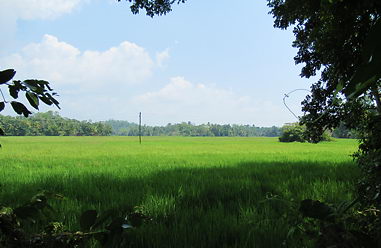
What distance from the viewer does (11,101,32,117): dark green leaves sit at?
83cm

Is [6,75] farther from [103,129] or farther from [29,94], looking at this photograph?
[103,129]

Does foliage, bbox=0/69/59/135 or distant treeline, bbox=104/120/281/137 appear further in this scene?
distant treeline, bbox=104/120/281/137

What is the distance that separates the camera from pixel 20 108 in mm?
831

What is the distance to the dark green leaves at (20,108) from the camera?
83cm

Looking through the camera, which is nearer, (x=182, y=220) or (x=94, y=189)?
(x=182, y=220)

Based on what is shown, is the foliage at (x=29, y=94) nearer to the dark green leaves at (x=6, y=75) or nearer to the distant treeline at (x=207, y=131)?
the dark green leaves at (x=6, y=75)

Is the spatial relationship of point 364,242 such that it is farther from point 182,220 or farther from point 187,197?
point 187,197

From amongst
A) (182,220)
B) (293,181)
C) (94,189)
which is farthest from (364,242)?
(293,181)

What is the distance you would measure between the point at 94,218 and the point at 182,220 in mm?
1739

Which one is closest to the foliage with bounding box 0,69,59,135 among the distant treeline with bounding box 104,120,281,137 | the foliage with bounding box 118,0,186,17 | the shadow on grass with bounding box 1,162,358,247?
the shadow on grass with bounding box 1,162,358,247

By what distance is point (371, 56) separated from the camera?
0.78ft

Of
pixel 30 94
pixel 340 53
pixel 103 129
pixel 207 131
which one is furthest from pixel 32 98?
pixel 207 131

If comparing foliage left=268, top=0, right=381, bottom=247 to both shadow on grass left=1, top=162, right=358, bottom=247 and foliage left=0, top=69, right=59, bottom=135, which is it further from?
foliage left=0, top=69, right=59, bottom=135

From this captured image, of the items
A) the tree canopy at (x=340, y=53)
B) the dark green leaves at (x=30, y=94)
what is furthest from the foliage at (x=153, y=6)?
the dark green leaves at (x=30, y=94)
